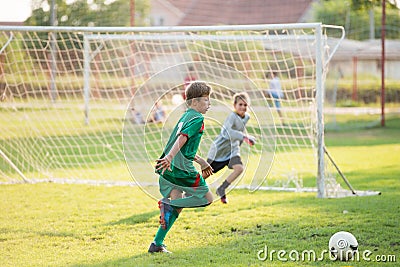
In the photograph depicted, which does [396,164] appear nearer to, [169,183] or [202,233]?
[202,233]

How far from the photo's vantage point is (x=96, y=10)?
82.2ft

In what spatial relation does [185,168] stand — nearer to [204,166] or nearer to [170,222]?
[204,166]

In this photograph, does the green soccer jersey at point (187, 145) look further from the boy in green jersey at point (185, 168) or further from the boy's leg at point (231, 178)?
the boy's leg at point (231, 178)

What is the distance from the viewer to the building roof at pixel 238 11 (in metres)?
34.6

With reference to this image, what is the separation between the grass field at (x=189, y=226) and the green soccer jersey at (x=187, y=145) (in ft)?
2.40

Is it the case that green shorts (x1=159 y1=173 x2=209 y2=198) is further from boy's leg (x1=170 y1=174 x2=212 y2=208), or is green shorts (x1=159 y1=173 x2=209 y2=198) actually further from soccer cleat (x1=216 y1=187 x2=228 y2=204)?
soccer cleat (x1=216 y1=187 x2=228 y2=204)

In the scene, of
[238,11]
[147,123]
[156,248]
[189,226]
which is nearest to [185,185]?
[156,248]

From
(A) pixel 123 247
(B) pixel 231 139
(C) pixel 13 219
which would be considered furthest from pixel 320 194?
(C) pixel 13 219

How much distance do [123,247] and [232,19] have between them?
30.3 meters

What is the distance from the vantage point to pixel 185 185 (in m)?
5.44

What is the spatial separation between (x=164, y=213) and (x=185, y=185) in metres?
0.33

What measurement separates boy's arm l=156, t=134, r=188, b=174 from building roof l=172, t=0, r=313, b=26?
2898 centimetres

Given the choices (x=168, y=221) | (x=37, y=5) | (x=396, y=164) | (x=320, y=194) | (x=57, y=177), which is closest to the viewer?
(x=168, y=221)

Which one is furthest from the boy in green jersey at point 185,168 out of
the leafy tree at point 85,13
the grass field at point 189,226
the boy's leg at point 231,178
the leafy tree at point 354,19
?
the leafy tree at point 85,13
